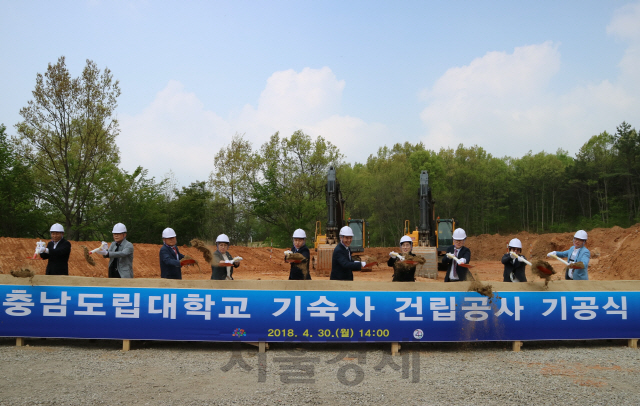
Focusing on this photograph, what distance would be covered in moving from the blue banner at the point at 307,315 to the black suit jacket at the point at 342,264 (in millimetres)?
490

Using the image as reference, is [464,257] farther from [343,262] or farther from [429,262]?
[429,262]

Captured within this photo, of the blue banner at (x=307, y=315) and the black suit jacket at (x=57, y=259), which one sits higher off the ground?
the black suit jacket at (x=57, y=259)

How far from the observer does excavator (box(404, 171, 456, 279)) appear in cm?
2158

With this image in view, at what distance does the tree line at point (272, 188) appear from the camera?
29.3 meters

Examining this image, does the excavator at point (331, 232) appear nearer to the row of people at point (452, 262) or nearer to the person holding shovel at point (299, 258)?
the person holding shovel at point (299, 258)

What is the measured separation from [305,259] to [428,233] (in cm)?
1699

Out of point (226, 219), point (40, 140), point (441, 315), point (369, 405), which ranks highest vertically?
point (40, 140)

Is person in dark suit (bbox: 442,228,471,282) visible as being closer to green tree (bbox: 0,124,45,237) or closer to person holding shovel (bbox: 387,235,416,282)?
person holding shovel (bbox: 387,235,416,282)

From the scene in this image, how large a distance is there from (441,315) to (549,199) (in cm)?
6420

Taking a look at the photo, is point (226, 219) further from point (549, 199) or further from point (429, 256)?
point (549, 199)

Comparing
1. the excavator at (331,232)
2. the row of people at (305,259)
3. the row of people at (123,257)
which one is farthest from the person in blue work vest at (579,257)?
the excavator at (331,232)

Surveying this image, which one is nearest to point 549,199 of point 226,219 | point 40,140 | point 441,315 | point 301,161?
point 301,161

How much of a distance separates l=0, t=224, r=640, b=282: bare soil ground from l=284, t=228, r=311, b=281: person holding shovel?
5.37 feet

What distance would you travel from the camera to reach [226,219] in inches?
1757
